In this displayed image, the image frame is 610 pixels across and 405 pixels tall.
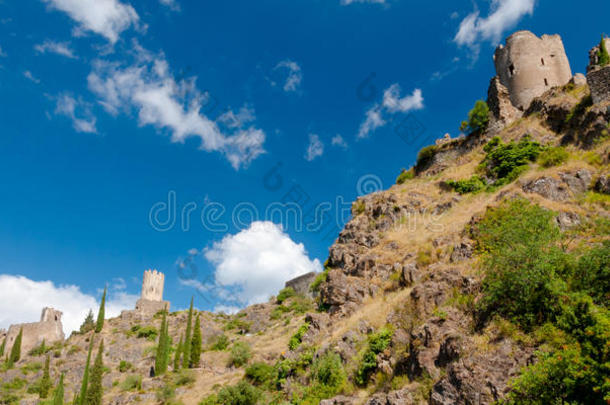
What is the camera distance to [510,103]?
34.8 meters

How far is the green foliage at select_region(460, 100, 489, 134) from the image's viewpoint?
113ft

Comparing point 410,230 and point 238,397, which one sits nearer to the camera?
point 238,397

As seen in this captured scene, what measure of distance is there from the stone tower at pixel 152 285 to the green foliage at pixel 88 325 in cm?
1154

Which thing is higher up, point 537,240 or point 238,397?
point 537,240

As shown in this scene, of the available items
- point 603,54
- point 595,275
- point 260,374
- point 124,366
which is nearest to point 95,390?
point 124,366

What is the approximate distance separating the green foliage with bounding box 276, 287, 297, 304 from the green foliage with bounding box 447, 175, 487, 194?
1373 inches

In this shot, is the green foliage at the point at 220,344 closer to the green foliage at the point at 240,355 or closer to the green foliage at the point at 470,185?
the green foliage at the point at 240,355

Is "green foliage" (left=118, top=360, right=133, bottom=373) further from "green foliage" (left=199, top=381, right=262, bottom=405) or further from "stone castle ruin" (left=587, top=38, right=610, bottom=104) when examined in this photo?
"stone castle ruin" (left=587, top=38, right=610, bottom=104)

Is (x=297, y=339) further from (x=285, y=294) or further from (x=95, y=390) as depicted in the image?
(x=285, y=294)

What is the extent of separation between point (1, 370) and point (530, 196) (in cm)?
6590

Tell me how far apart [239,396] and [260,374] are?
111 inches

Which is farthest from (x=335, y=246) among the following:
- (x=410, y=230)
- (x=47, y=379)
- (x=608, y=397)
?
(x=47, y=379)

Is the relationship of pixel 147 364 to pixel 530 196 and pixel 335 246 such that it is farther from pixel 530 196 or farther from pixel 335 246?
pixel 530 196

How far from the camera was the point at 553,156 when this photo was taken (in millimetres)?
23141
